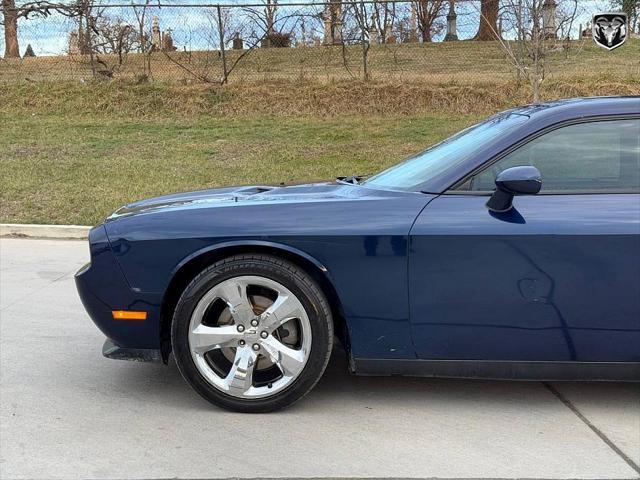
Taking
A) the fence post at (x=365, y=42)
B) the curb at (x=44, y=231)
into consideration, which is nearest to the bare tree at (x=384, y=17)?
the fence post at (x=365, y=42)

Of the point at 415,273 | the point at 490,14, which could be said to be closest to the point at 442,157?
the point at 415,273

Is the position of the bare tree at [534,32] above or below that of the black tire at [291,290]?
above

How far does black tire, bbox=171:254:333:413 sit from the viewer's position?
11.0 feet

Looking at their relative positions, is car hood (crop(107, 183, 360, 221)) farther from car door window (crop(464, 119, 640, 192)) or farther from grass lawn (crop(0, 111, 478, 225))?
grass lawn (crop(0, 111, 478, 225))

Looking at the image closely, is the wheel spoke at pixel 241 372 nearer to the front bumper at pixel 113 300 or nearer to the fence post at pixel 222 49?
the front bumper at pixel 113 300

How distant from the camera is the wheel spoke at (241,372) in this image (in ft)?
11.2

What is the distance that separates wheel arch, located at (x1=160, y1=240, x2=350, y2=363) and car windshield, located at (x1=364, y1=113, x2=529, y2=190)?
0.64 meters

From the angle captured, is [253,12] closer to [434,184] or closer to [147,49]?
[147,49]

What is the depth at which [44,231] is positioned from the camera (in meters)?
8.47

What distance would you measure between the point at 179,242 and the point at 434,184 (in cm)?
132

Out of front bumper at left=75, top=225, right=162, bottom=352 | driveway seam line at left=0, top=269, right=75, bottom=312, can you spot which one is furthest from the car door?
driveway seam line at left=0, top=269, right=75, bottom=312

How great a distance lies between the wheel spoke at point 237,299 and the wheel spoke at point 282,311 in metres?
0.08

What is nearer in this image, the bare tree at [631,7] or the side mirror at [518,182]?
the side mirror at [518,182]

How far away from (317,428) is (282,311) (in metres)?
0.61
